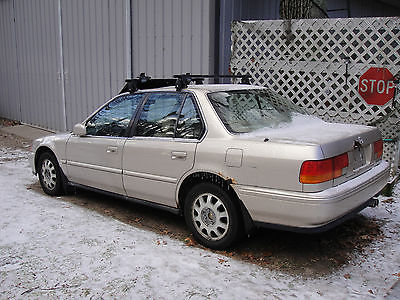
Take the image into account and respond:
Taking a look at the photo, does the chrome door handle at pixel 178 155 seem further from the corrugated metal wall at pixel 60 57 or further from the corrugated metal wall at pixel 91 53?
the corrugated metal wall at pixel 60 57

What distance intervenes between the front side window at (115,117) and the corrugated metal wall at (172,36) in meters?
2.70

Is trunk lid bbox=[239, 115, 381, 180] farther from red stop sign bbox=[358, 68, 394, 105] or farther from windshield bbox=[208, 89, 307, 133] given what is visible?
red stop sign bbox=[358, 68, 394, 105]

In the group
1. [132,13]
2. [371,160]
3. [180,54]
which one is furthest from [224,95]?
[132,13]

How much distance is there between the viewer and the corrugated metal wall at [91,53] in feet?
30.2

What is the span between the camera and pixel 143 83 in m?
5.21

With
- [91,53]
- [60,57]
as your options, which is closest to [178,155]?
[91,53]

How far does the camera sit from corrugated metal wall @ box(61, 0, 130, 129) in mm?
9219

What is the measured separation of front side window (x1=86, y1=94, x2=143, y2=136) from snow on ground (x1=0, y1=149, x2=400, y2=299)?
1063 mm

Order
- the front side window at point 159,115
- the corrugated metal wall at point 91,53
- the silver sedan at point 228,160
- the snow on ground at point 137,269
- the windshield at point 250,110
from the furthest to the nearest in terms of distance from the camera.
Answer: the corrugated metal wall at point 91,53, the front side window at point 159,115, the windshield at point 250,110, the silver sedan at point 228,160, the snow on ground at point 137,269

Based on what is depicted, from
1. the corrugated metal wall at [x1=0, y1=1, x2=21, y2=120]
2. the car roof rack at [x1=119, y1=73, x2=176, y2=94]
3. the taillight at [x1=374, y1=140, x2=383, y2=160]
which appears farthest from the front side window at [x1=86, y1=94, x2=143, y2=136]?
the corrugated metal wall at [x1=0, y1=1, x2=21, y2=120]

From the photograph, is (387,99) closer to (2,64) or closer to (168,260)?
(168,260)

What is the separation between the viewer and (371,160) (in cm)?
419

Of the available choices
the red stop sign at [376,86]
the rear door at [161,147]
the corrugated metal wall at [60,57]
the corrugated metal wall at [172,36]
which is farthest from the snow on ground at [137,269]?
the corrugated metal wall at [60,57]

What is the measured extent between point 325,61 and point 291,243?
3389mm
